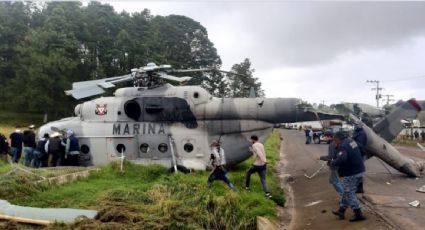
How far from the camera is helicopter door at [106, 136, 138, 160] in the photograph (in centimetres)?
1592

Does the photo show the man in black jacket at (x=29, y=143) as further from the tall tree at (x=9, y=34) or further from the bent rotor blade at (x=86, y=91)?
the tall tree at (x=9, y=34)

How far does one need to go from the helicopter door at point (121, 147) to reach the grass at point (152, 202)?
3729mm

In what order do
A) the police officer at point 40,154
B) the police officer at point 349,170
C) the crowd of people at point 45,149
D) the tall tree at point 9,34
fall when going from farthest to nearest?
the tall tree at point 9,34 < the police officer at point 40,154 < the crowd of people at point 45,149 < the police officer at point 349,170

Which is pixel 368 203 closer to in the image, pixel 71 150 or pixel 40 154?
pixel 71 150

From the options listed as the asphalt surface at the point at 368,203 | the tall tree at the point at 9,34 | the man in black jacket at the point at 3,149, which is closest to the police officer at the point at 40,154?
the man in black jacket at the point at 3,149

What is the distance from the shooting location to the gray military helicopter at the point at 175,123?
15.7 meters

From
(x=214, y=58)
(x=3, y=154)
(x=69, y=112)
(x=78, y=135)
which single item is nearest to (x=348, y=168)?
(x=78, y=135)

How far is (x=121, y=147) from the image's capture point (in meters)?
16.0

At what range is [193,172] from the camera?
49.2ft

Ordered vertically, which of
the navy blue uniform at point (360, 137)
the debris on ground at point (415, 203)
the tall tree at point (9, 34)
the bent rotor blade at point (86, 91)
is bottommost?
the debris on ground at point (415, 203)

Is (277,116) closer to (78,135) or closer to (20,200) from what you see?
(78,135)

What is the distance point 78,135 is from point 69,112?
3481 cm

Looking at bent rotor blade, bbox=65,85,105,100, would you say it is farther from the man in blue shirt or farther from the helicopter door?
the man in blue shirt

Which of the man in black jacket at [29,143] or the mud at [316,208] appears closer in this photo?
the mud at [316,208]
